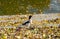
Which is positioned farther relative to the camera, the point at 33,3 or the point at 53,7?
the point at 33,3

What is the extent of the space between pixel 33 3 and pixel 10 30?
9962 millimetres

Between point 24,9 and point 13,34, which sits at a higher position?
point 13,34

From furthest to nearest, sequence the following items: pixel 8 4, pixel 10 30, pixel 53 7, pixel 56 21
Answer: pixel 8 4
pixel 53 7
pixel 56 21
pixel 10 30

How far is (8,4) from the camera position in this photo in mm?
16250

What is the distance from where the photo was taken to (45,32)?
20.1 feet

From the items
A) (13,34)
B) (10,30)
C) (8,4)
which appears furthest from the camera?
(8,4)

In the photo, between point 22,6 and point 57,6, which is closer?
point 57,6

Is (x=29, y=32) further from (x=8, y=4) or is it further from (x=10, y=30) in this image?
(x=8, y=4)

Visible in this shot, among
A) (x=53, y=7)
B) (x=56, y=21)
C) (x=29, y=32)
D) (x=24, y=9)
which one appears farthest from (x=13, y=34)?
(x=24, y=9)

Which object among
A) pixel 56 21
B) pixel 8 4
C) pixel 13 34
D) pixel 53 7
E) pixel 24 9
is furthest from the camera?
pixel 8 4

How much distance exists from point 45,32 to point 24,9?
8.90 metres

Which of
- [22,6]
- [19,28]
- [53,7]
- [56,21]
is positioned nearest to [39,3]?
[22,6]

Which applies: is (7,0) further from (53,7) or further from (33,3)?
(53,7)

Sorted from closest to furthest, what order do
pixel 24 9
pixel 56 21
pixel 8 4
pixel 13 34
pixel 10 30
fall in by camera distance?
pixel 13 34 < pixel 10 30 < pixel 56 21 < pixel 24 9 < pixel 8 4
